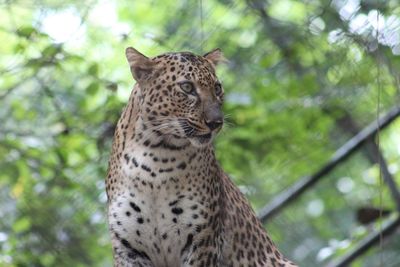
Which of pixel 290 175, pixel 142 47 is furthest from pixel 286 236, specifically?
pixel 142 47

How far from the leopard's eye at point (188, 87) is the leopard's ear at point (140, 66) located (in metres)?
0.25

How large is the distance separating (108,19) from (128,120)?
184 inches

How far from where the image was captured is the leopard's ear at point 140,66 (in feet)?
25.7

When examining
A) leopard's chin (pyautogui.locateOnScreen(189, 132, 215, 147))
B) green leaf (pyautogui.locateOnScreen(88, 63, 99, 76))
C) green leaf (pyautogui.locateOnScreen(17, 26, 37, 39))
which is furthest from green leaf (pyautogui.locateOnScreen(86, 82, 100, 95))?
leopard's chin (pyautogui.locateOnScreen(189, 132, 215, 147))

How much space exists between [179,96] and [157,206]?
717mm

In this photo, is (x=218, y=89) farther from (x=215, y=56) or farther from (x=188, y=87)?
(x=215, y=56)

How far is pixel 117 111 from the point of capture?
11461mm

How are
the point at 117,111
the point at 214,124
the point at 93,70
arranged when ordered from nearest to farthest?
the point at 214,124 → the point at 93,70 → the point at 117,111

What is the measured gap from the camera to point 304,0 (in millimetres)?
10625

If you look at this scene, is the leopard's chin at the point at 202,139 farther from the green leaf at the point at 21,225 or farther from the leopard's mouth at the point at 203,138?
the green leaf at the point at 21,225

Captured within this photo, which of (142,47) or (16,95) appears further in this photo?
(16,95)

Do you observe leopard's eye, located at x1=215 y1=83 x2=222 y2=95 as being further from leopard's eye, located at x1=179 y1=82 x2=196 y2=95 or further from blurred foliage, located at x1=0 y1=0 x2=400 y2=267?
blurred foliage, located at x1=0 y1=0 x2=400 y2=267

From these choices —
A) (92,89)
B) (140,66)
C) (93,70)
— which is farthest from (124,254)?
(93,70)

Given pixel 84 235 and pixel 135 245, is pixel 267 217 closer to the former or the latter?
pixel 84 235
